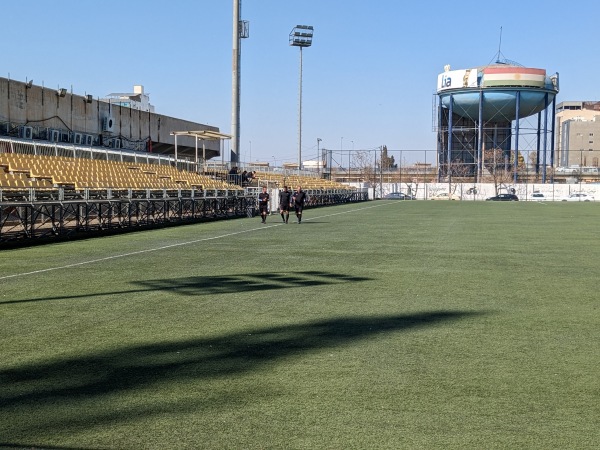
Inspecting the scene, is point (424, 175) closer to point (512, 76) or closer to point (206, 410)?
point (512, 76)

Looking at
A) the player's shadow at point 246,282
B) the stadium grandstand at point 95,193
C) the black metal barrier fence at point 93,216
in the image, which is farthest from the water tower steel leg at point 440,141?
the player's shadow at point 246,282

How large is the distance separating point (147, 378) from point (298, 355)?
4.78 feet

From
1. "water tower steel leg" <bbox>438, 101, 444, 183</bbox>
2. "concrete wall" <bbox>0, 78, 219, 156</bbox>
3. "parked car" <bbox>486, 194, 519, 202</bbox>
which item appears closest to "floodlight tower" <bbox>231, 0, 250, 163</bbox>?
"concrete wall" <bbox>0, 78, 219, 156</bbox>

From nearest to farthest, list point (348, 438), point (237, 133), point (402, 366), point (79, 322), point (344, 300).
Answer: point (348, 438) < point (402, 366) < point (79, 322) < point (344, 300) < point (237, 133)

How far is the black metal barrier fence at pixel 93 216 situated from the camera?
1936cm

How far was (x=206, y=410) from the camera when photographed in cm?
505

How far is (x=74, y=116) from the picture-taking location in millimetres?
42062

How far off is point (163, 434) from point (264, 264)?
9731mm

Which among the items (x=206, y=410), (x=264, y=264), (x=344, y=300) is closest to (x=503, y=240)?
(x=264, y=264)

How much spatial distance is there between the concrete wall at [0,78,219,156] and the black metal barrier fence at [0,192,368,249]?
1070cm

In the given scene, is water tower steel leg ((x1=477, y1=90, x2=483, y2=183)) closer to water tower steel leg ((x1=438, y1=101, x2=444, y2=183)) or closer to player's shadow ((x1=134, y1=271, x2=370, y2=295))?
water tower steel leg ((x1=438, y1=101, x2=444, y2=183))

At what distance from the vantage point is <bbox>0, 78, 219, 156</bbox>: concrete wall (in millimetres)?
36156

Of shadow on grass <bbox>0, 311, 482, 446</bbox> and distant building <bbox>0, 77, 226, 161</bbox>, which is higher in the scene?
distant building <bbox>0, 77, 226, 161</bbox>

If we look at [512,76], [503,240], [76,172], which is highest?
[512,76]
